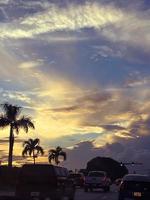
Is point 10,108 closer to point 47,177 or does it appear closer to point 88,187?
point 88,187

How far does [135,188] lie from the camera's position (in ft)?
97.8

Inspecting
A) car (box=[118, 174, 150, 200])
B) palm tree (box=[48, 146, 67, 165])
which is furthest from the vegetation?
car (box=[118, 174, 150, 200])

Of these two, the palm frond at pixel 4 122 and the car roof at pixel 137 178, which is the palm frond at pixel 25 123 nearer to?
the palm frond at pixel 4 122

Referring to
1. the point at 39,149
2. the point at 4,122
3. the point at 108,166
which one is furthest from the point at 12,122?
the point at 108,166

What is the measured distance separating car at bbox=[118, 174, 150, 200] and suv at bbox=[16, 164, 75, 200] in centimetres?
317

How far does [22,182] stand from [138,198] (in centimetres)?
595

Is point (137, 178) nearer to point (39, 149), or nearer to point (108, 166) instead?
point (39, 149)

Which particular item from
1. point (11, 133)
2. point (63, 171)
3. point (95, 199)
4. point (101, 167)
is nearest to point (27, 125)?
point (11, 133)

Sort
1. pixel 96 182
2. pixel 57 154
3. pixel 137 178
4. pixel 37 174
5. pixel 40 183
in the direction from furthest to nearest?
pixel 57 154, pixel 96 182, pixel 137 178, pixel 37 174, pixel 40 183

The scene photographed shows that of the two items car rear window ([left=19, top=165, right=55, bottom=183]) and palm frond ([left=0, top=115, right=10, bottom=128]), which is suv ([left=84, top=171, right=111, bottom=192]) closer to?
palm frond ([left=0, top=115, right=10, bottom=128])

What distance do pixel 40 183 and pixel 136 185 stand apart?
194 inches

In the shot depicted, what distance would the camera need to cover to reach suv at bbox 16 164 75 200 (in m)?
29.2

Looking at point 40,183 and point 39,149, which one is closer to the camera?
point 40,183

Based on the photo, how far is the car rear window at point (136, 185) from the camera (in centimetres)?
2984
